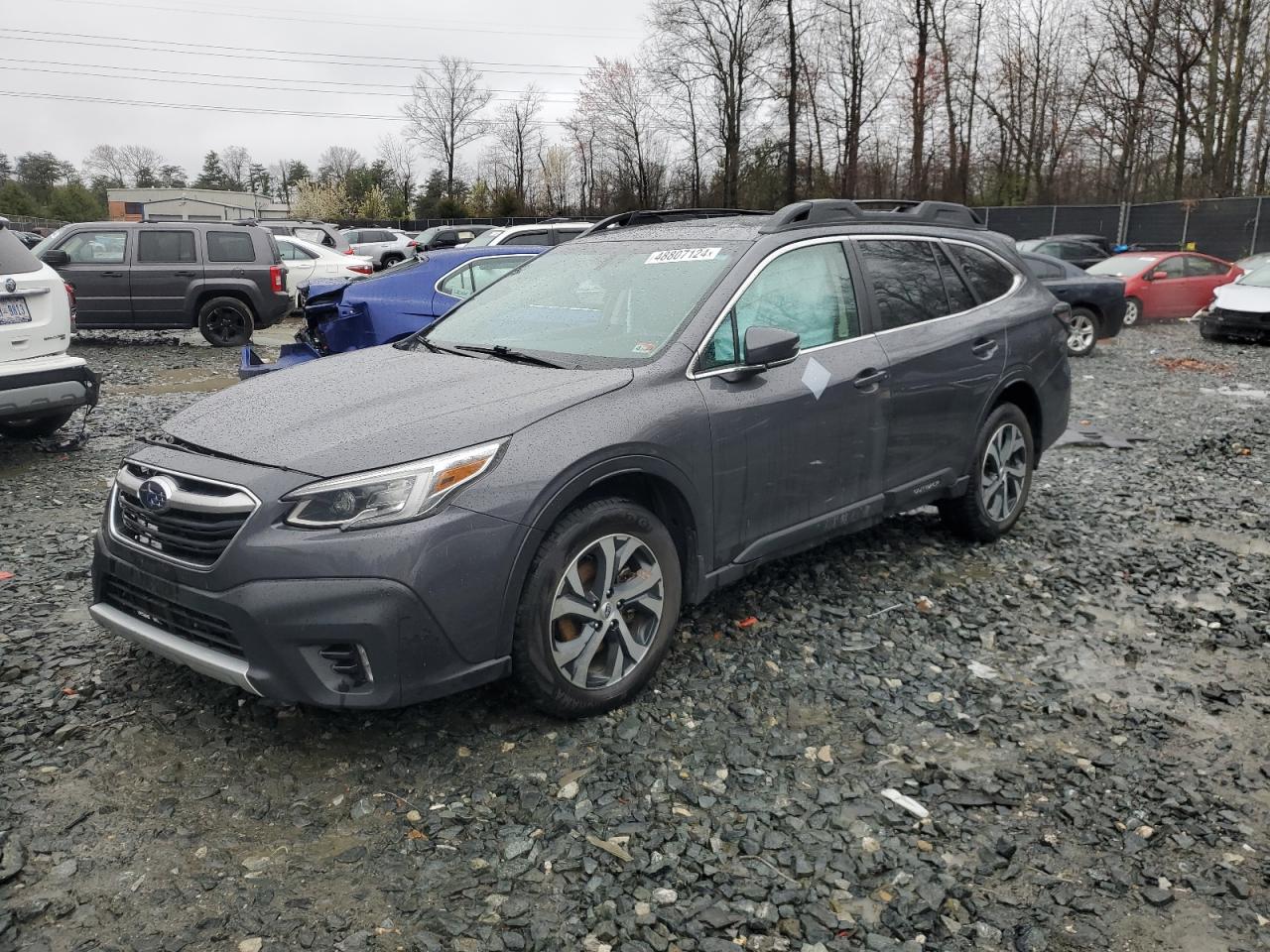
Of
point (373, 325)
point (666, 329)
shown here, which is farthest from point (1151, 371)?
point (666, 329)

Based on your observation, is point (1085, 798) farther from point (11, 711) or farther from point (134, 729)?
point (11, 711)

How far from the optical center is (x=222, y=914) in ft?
8.18

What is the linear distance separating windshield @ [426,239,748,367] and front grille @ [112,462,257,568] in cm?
136

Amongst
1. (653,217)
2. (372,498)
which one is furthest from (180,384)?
(372,498)

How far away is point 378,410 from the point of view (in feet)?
11.0

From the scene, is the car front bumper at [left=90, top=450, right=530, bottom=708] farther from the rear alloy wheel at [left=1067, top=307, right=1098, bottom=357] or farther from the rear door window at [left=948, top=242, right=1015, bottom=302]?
the rear alloy wheel at [left=1067, top=307, right=1098, bottom=357]

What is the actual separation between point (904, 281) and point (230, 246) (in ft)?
41.1

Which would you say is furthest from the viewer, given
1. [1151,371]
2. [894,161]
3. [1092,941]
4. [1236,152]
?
[894,161]

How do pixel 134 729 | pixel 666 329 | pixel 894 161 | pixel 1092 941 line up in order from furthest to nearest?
1. pixel 894 161
2. pixel 666 329
3. pixel 134 729
4. pixel 1092 941

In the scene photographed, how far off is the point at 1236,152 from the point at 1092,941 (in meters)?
42.7

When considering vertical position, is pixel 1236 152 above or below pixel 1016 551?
above

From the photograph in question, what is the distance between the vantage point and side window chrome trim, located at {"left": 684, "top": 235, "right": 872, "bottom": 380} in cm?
370

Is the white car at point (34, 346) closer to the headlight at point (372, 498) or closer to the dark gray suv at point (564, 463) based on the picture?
the dark gray suv at point (564, 463)

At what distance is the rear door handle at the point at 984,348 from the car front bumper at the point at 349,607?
3008 mm
